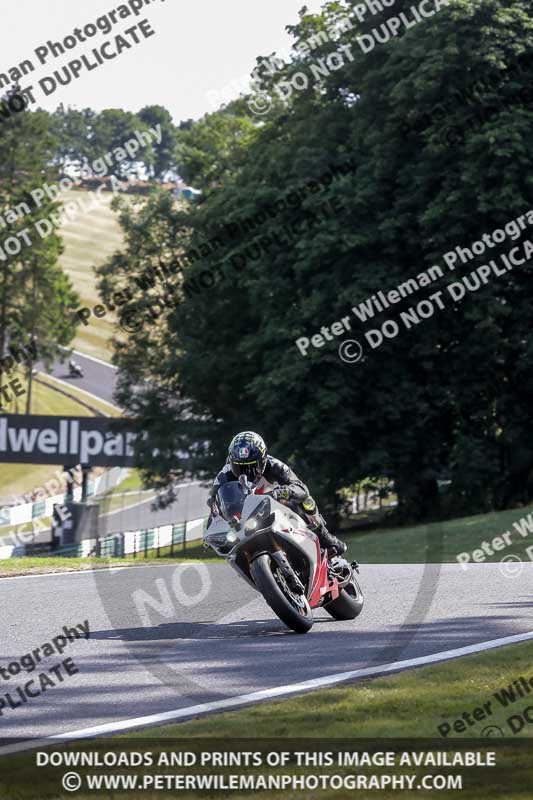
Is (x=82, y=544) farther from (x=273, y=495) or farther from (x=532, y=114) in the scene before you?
(x=273, y=495)

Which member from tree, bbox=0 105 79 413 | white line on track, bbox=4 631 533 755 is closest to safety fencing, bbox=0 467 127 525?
tree, bbox=0 105 79 413

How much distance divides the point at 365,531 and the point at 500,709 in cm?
2950

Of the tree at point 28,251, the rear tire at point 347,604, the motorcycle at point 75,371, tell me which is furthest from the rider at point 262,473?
the motorcycle at point 75,371

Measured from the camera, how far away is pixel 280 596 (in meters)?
9.13

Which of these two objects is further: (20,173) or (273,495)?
(20,173)

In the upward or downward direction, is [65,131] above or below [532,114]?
above

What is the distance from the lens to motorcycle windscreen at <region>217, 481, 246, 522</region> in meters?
9.31

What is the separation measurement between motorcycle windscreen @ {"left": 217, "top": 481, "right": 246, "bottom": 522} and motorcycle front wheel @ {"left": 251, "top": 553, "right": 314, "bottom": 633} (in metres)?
0.43

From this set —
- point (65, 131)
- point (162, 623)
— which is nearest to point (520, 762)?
point (162, 623)

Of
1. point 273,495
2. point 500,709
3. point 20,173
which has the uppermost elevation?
point 20,173

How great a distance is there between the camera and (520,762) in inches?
219
